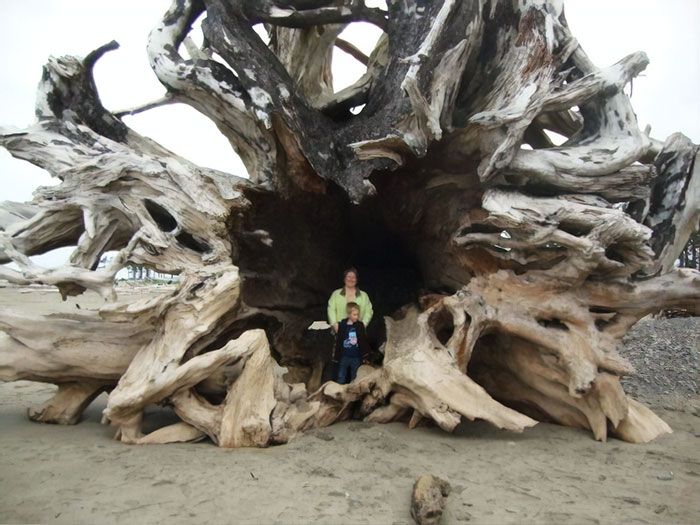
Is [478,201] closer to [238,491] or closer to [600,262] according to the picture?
[600,262]

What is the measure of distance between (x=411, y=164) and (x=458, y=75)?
84 cm

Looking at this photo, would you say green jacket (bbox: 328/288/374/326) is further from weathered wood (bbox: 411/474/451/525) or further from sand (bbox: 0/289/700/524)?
weathered wood (bbox: 411/474/451/525)

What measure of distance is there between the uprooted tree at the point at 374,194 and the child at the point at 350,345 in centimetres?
30

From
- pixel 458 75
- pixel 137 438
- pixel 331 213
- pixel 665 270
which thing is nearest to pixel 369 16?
pixel 458 75

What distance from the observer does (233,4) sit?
163 inches

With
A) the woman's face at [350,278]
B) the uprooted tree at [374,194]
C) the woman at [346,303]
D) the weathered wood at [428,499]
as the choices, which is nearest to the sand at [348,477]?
the weathered wood at [428,499]

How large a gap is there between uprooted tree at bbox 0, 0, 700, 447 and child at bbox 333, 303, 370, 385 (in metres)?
0.30

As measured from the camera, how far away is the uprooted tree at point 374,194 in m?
3.44

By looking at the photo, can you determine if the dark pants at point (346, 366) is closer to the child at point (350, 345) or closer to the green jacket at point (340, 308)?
the child at point (350, 345)

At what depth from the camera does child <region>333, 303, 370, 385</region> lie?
4254 mm

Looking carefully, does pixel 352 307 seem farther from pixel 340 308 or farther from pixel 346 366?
pixel 346 366

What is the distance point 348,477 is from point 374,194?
2.19 m

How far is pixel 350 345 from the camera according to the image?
167 inches

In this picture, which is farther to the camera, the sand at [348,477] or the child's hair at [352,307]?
the child's hair at [352,307]
